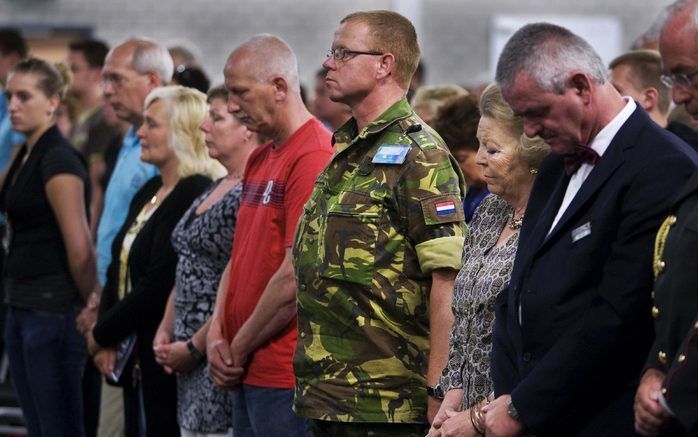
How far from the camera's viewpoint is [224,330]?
4730mm

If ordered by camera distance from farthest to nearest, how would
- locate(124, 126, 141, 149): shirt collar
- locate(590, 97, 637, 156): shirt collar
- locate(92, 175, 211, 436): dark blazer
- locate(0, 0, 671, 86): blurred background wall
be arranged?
locate(0, 0, 671, 86): blurred background wall, locate(124, 126, 141, 149): shirt collar, locate(92, 175, 211, 436): dark blazer, locate(590, 97, 637, 156): shirt collar

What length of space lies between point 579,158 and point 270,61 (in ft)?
5.93

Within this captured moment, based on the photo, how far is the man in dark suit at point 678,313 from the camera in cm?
263

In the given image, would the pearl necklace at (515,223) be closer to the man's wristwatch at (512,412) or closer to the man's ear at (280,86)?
the man's wristwatch at (512,412)

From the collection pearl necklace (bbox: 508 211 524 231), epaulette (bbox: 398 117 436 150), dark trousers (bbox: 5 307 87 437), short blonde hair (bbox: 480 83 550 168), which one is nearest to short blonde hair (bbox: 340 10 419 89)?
epaulette (bbox: 398 117 436 150)

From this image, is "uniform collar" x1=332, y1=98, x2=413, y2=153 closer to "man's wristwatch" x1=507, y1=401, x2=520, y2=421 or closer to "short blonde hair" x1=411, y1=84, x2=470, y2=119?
"man's wristwatch" x1=507, y1=401, x2=520, y2=421

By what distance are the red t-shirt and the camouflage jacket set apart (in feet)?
1.82

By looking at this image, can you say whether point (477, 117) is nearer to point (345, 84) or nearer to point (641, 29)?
point (345, 84)

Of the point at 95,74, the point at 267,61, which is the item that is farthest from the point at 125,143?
the point at 95,74

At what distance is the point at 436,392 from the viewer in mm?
3758

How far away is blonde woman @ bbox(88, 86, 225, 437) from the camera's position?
17.7 ft

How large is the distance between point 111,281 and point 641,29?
9.99 meters

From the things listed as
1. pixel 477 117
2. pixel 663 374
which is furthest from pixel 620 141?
pixel 477 117

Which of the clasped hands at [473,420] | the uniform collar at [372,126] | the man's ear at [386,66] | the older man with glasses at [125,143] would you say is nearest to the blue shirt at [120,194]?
the older man with glasses at [125,143]
